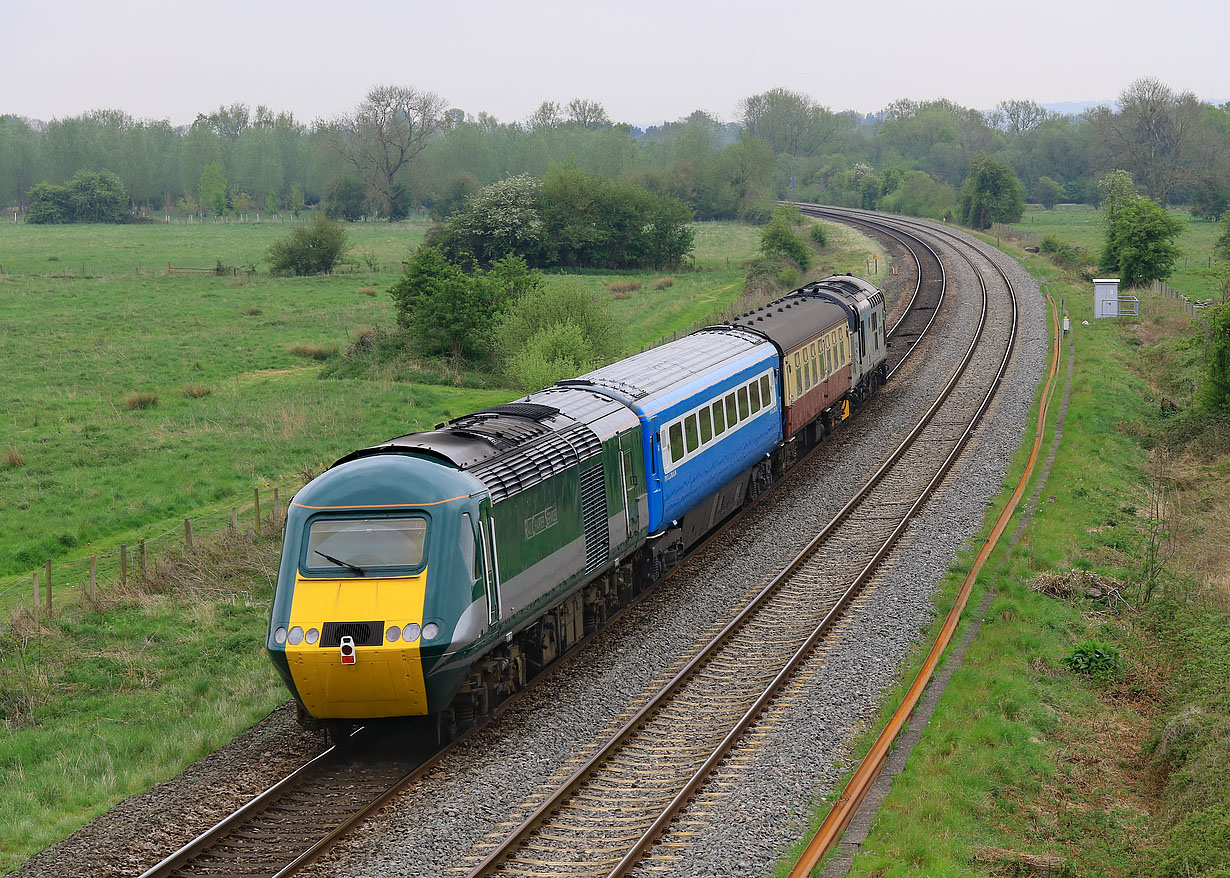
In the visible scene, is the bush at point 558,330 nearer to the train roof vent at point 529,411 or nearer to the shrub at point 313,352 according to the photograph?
the shrub at point 313,352

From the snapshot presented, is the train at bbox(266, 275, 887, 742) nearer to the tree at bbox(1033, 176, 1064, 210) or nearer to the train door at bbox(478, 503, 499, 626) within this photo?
the train door at bbox(478, 503, 499, 626)

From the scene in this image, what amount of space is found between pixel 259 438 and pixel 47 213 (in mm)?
102333

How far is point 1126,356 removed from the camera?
136 feet

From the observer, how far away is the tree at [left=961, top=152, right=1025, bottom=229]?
3297 inches

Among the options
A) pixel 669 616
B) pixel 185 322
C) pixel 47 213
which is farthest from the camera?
pixel 47 213

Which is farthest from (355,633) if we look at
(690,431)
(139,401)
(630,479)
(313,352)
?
(313,352)

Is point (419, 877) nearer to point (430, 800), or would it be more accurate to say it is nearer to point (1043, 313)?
point (430, 800)

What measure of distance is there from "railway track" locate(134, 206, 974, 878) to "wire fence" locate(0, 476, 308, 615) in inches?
329

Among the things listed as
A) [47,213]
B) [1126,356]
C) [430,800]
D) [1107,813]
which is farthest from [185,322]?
[47,213]

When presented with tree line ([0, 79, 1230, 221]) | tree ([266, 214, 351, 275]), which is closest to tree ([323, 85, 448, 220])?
tree line ([0, 79, 1230, 221])

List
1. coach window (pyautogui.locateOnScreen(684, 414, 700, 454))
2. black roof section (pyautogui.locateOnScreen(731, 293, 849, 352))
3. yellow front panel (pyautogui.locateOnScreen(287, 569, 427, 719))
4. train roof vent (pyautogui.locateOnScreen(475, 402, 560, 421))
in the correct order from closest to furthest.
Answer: yellow front panel (pyautogui.locateOnScreen(287, 569, 427, 719)) → train roof vent (pyautogui.locateOnScreen(475, 402, 560, 421)) → coach window (pyautogui.locateOnScreen(684, 414, 700, 454)) → black roof section (pyautogui.locateOnScreen(731, 293, 849, 352))

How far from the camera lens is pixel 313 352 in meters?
47.5

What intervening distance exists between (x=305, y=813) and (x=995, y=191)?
270 feet

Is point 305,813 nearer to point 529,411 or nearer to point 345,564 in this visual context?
point 345,564
